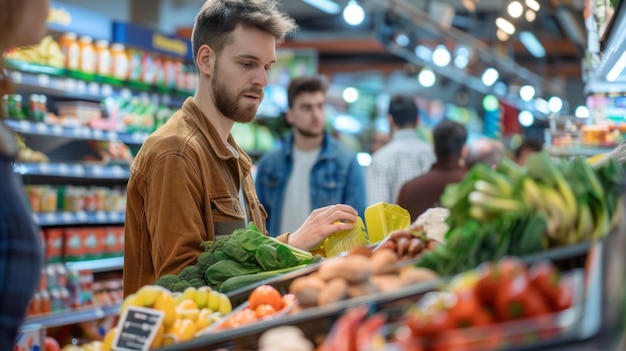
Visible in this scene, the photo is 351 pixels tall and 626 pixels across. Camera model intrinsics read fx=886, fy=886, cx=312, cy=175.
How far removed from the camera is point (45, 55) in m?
6.93

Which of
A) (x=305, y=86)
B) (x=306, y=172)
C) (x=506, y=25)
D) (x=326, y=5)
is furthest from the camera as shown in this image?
(x=506, y=25)

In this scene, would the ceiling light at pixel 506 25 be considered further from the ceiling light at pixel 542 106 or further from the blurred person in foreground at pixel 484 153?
the ceiling light at pixel 542 106

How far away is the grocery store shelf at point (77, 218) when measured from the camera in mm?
6891

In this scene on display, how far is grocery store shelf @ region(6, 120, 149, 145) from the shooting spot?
6.66m

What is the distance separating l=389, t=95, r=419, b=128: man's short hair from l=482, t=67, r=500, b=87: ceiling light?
968 centimetres

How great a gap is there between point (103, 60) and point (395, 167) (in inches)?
111

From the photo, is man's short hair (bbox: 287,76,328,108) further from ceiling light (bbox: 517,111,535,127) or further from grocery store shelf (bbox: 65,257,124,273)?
ceiling light (bbox: 517,111,535,127)

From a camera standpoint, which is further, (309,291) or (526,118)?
(526,118)

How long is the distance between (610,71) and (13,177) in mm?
3289

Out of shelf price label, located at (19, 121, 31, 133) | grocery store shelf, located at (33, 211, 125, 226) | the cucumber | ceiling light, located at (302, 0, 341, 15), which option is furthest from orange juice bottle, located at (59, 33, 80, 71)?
the cucumber

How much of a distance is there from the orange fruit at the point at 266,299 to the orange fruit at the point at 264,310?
0.02 metres

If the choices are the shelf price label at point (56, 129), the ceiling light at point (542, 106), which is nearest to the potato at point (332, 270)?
the shelf price label at point (56, 129)

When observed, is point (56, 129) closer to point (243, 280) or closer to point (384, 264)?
point (243, 280)

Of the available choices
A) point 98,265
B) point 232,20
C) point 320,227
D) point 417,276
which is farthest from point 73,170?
point 417,276
